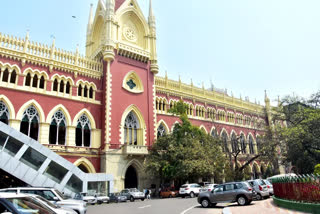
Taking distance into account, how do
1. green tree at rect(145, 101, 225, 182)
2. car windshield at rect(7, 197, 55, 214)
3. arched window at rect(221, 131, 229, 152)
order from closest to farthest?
car windshield at rect(7, 197, 55, 214) < green tree at rect(145, 101, 225, 182) < arched window at rect(221, 131, 229, 152)

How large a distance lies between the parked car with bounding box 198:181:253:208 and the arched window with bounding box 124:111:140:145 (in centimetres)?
1446

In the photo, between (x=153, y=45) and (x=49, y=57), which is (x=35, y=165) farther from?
(x=153, y=45)

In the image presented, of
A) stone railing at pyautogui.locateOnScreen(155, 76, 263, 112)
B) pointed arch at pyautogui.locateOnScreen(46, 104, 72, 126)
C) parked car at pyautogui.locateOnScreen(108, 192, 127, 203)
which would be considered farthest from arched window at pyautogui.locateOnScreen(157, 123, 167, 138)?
parked car at pyautogui.locateOnScreen(108, 192, 127, 203)

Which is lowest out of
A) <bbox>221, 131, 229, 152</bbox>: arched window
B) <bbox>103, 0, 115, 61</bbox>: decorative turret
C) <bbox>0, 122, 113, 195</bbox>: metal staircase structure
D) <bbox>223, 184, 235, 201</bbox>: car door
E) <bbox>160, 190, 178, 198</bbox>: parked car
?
<bbox>160, 190, 178, 198</bbox>: parked car

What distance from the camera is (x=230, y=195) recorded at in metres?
14.5

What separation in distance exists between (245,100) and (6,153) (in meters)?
39.2

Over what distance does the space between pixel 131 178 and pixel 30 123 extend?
11.4m

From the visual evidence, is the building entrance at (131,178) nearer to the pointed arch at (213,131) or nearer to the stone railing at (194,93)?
the stone railing at (194,93)

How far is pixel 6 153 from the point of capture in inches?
671

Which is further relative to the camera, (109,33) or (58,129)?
(109,33)

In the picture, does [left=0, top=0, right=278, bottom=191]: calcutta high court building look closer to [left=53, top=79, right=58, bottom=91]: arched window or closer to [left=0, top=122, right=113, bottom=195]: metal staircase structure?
[left=53, top=79, right=58, bottom=91]: arched window

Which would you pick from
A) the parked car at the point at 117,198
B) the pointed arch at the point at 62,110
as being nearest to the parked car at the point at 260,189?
the parked car at the point at 117,198

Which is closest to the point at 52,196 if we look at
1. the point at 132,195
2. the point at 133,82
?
the point at 132,195

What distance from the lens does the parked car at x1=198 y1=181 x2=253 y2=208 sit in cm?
1424
